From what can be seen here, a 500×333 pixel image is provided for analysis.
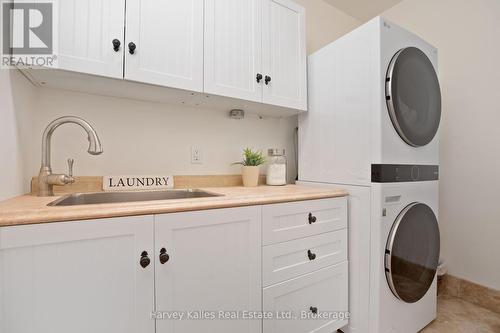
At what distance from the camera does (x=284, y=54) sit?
1543mm

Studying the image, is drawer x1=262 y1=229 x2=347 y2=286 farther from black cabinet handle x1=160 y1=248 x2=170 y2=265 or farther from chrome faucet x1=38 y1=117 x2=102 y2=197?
chrome faucet x1=38 y1=117 x2=102 y2=197

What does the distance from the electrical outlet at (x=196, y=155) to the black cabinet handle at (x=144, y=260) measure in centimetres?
→ 81

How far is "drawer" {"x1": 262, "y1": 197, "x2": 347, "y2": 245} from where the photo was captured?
3.58ft

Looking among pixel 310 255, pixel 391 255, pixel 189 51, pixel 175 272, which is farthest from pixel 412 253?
pixel 189 51

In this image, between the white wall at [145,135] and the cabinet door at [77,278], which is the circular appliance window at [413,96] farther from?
the cabinet door at [77,278]

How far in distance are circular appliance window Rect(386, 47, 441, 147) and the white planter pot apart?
2.89 ft

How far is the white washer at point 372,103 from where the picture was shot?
4.03ft

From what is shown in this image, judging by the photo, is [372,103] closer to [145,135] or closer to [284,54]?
[284,54]

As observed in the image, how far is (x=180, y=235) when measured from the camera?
881 millimetres

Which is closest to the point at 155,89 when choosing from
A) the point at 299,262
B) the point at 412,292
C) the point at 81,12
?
the point at 81,12

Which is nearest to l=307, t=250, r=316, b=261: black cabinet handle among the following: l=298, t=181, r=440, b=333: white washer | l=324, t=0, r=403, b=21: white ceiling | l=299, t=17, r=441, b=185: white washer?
l=298, t=181, r=440, b=333: white washer

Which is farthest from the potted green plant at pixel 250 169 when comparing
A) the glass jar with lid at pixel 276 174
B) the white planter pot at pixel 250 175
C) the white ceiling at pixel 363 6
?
the white ceiling at pixel 363 6

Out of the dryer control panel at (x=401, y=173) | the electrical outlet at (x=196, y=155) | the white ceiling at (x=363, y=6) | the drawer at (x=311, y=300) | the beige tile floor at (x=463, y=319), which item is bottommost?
the beige tile floor at (x=463, y=319)

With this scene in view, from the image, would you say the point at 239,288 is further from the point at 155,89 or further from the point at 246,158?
the point at 155,89
